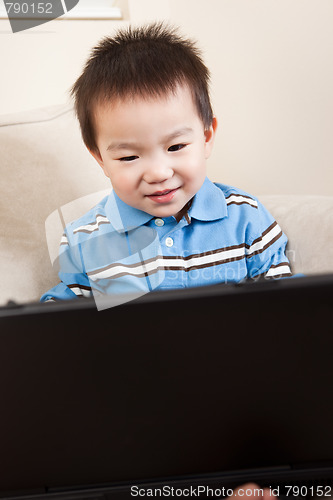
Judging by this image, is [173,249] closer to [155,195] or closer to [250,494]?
[155,195]

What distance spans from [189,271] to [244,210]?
180 mm

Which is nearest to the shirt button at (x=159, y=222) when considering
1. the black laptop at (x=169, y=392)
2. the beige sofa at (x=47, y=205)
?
the beige sofa at (x=47, y=205)

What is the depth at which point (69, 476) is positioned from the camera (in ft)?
1.50

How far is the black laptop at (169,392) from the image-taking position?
1.28ft

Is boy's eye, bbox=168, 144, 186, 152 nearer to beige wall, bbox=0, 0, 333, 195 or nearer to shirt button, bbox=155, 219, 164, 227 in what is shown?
shirt button, bbox=155, 219, 164, 227

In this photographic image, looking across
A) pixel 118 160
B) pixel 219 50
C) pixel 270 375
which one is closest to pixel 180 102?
pixel 118 160

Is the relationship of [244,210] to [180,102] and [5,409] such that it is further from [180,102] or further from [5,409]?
[5,409]

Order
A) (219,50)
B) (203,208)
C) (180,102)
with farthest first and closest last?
(219,50) < (203,208) < (180,102)

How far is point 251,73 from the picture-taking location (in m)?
1.48

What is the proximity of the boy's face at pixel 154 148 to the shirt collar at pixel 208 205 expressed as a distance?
0.17 ft

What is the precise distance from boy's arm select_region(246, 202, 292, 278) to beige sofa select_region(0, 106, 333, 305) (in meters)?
0.04

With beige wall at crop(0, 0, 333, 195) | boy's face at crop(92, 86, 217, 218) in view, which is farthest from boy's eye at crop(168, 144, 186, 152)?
beige wall at crop(0, 0, 333, 195)

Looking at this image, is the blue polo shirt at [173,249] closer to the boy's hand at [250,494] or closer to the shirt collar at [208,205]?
the shirt collar at [208,205]

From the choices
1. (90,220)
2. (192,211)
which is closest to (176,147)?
(192,211)
